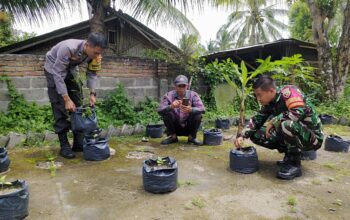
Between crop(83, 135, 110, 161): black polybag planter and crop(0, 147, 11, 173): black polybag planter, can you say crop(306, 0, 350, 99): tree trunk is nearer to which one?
crop(83, 135, 110, 161): black polybag planter

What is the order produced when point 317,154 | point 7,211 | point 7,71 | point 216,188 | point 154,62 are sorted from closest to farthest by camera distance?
1. point 7,211
2. point 216,188
3. point 317,154
4. point 7,71
5. point 154,62

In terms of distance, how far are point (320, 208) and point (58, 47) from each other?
3154mm

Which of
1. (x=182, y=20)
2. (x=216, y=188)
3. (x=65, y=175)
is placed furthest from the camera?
(x=182, y=20)

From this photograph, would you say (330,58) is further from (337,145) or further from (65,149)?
(65,149)

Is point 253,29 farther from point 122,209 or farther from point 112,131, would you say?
point 122,209

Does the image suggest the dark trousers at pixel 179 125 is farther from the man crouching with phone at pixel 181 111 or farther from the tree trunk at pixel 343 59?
the tree trunk at pixel 343 59

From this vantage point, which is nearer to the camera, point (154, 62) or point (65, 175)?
point (65, 175)

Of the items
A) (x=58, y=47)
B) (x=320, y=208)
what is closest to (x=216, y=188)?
(x=320, y=208)

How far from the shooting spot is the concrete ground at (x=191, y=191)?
7.16 feet

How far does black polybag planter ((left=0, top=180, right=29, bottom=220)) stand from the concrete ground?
0.13m

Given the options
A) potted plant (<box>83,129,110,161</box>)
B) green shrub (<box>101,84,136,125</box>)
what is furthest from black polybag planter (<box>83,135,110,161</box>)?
green shrub (<box>101,84,136,125</box>)

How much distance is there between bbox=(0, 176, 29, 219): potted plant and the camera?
75.8 inches

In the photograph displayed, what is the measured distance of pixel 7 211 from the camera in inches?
76.4

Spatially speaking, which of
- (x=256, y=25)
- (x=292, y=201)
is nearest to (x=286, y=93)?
(x=292, y=201)
